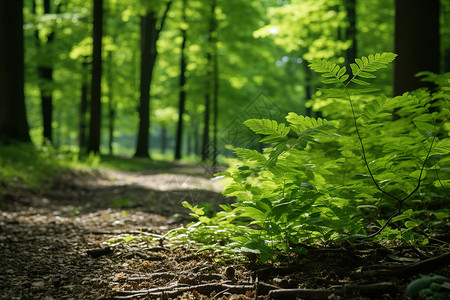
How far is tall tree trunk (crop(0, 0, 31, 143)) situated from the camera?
812cm

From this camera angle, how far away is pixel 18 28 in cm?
840

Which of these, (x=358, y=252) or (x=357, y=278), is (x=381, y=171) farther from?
(x=357, y=278)

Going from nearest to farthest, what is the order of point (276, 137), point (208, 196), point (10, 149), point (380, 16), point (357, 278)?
point (357, 278) → point (276, 137) → point (208, 196) → point (10, 149) → point (380, 16)

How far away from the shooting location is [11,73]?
321 inches

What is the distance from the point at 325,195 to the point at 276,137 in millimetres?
454

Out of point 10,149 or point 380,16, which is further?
point 380,16

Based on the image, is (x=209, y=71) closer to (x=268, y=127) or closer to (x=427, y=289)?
(x=268, y=127)

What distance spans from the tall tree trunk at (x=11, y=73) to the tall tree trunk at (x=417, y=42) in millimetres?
8048

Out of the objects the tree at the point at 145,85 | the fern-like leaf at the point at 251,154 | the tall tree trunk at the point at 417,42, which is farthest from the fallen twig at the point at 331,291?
the tree at the point at 145,85

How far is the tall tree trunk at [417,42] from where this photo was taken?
3932 mm

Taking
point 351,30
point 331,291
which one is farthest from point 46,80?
point 331,291

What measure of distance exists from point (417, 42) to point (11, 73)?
8.28 metres

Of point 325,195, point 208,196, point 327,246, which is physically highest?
point 325,195

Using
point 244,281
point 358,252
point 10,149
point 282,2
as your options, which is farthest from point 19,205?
point 282,2
